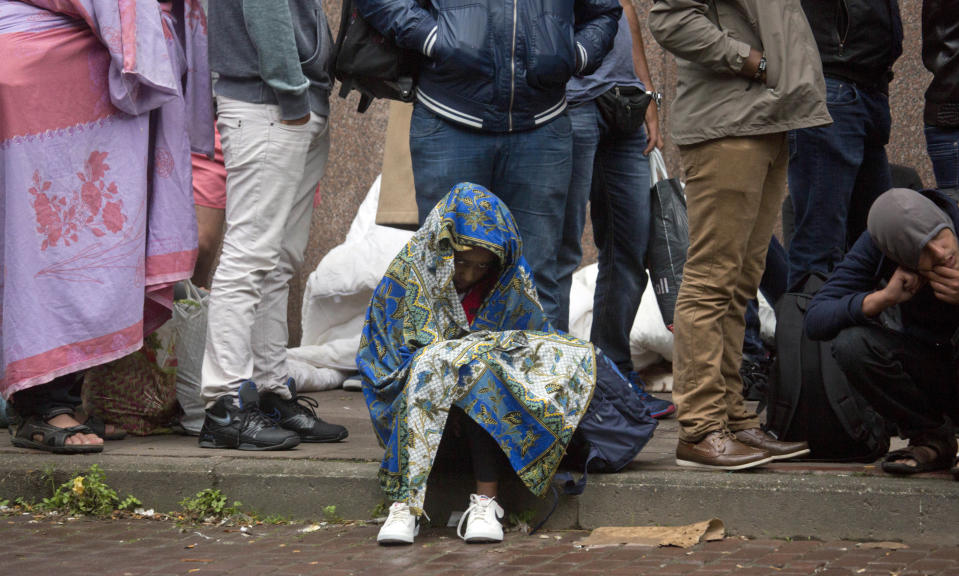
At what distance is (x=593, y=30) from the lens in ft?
15.0

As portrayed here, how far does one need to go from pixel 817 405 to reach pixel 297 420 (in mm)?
1906

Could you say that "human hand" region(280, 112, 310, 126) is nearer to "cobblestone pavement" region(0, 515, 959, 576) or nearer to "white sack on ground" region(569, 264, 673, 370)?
"cobblestone pavement" region(0, 515, 959, 576)

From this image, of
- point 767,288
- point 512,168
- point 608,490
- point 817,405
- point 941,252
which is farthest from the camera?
point 767,288

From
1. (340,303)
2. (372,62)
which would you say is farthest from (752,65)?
(340,303)

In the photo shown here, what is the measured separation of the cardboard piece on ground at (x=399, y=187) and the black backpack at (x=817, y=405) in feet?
4.99

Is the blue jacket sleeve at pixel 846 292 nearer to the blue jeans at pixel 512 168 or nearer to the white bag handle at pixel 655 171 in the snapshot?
the blue jeans at pixel 512 168

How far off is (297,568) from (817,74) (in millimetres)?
2186

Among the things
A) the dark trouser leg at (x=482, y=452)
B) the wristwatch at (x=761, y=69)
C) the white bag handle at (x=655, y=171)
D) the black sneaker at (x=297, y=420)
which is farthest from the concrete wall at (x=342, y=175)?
the dark trouser leg at (x=482, y=452)

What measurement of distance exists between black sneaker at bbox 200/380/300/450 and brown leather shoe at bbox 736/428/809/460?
5.28ft

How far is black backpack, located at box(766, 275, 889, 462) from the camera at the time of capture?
405 cm

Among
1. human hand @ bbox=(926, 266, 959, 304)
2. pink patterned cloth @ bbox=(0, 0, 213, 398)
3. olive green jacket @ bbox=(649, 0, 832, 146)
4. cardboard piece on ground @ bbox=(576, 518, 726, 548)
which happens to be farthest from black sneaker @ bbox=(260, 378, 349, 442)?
human hand @ bbox=(926, 266, 959, 304)

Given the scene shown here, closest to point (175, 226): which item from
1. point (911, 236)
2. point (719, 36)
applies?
point (719, 36)

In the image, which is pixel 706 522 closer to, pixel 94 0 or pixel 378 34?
pixel 378 34

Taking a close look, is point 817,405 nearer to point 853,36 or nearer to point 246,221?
point 853,36
